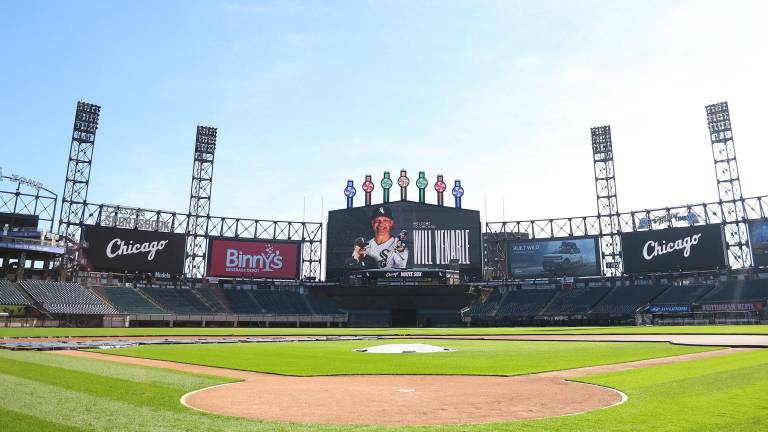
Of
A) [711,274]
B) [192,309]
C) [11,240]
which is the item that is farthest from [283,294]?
[711,274]

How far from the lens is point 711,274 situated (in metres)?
A: 92.0

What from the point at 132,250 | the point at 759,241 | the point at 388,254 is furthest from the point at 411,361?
the point at 759,241

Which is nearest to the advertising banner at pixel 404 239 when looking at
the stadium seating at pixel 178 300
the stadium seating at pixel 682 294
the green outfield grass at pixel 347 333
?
the stadium seating at pixel 178 300

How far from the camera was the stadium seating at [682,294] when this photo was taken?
84438mm

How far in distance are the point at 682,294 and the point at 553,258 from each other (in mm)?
21719

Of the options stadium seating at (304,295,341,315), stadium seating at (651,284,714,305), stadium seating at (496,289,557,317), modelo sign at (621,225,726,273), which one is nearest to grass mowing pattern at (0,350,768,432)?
stadium seating at (651,284,714,305)

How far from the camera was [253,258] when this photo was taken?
10338cm

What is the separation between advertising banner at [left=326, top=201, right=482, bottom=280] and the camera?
318 feet

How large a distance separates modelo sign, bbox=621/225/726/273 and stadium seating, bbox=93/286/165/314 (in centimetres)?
7672

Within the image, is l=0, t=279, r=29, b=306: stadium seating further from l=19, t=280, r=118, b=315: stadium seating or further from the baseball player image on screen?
the baseball player image on screen

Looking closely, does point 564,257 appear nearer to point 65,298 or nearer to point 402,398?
point 65,298

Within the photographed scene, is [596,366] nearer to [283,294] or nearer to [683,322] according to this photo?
[683,322]

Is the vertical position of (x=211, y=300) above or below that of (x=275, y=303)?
above

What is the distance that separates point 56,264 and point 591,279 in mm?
89864
